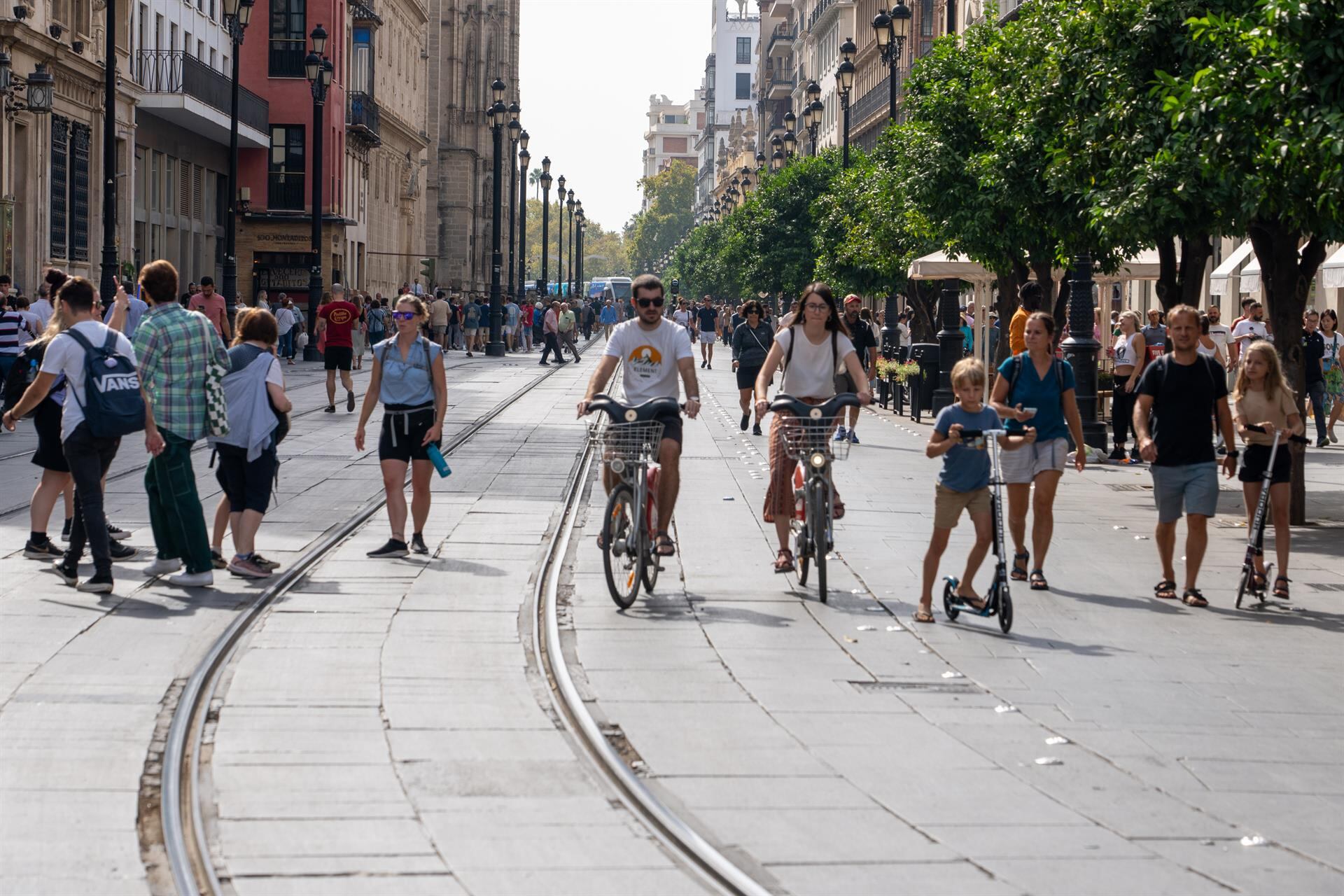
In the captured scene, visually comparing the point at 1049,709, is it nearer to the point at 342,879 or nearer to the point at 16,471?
the point at 342,879

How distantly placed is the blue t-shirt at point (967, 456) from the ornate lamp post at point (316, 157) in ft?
117

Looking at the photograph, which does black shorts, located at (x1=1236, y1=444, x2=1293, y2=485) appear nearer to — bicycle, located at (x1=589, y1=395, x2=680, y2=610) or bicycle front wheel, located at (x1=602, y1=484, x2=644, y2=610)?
bicycle, located at (x1=589, y1=395, x2=680, y2=610)

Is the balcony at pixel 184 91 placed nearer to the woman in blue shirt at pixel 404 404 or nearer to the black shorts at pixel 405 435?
the woman in blue shirt at pixel 404 404

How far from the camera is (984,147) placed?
26688 millimetres

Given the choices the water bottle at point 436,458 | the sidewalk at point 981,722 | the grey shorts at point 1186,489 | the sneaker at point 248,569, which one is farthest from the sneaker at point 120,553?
the grey shorts at point 1186,489

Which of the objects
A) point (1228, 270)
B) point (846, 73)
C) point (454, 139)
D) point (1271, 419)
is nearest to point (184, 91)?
point (846, 73)

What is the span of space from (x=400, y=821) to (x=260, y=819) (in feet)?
1.40

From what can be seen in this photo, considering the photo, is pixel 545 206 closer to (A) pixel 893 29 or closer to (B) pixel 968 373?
(A) pixel 893 29

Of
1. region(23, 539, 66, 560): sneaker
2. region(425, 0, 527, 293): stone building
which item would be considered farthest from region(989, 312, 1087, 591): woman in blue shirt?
region(425, 0, 527, 293): stone building

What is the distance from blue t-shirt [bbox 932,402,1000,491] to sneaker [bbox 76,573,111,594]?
14.4 ft

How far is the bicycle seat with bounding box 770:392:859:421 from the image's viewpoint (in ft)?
35.4

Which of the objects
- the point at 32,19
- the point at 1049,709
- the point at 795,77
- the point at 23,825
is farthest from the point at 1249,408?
the point at 795,77

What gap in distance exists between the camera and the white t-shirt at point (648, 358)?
11125mm

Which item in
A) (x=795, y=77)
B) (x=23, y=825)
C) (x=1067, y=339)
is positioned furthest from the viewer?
(x=795, y=77)
